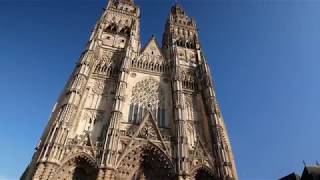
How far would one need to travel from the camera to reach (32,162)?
15.2m

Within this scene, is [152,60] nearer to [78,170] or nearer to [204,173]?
[204,173]

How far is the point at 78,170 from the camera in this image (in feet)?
49.5

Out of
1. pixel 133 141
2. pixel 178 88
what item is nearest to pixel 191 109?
pixel 178 88

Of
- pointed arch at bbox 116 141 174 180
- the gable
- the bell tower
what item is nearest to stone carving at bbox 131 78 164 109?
the bell tower

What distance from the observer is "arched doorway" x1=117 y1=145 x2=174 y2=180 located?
50.7ft

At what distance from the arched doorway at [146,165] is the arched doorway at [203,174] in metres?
1.94

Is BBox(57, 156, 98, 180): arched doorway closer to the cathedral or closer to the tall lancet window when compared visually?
the cathedral

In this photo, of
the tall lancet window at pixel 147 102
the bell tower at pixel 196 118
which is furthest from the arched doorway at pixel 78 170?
the bell tower at pixel 196 118

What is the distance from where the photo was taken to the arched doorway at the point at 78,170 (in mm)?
14406

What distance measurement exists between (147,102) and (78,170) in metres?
8.07

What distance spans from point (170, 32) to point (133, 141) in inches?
684

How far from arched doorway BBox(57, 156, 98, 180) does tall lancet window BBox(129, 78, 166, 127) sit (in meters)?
5.07

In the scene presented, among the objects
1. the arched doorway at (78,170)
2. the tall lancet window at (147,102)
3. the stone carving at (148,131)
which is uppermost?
the tall lancet window at (147,102)

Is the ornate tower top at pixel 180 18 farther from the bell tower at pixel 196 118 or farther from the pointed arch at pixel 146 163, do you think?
the pointed arch at pixel 146 163
